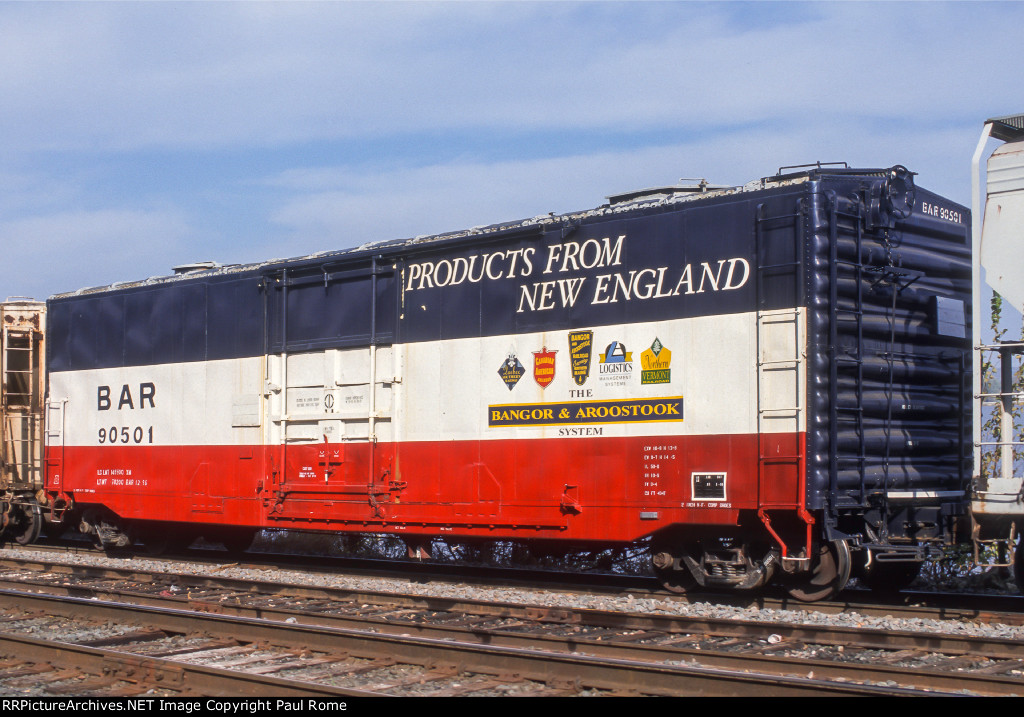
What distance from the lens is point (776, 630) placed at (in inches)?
336

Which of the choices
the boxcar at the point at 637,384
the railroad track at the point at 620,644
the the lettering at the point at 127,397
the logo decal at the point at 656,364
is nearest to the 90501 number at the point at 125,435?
the the lettering at the point at 127,397

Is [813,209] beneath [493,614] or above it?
above

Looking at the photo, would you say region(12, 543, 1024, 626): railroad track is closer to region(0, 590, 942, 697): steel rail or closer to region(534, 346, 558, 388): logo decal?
region(534, 346, 558, 388): logo decal

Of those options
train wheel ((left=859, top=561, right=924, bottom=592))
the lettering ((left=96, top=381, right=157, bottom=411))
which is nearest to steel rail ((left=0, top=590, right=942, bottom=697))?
train wheel ((left=859, top=561, right=924, bottom=592))

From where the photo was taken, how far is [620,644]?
7.84 metres

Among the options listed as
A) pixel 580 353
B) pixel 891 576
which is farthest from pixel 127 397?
pixel 891 576

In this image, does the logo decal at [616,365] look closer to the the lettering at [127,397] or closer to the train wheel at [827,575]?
the train wheel at [827,575]

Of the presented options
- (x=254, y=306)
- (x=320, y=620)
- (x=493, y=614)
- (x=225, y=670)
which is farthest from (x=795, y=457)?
(x=254, y=306)

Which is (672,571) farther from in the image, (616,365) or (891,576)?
(891,576)

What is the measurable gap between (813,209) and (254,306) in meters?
7.32

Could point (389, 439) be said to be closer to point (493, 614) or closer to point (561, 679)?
point (493, 614)

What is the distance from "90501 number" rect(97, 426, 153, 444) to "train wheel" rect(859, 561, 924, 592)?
9.51 metres

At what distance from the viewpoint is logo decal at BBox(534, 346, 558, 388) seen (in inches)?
439

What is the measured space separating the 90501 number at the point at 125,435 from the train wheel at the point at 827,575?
9.01 meters
